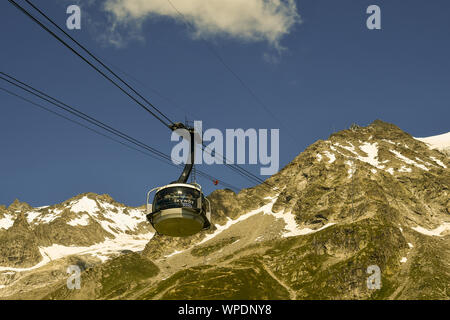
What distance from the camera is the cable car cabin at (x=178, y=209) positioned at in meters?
44.8

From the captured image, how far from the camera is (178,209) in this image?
4447 cm

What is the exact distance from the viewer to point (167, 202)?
148 ft

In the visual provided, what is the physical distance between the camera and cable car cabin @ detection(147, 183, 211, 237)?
44.8m

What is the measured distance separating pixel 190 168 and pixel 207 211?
14.0 ft
